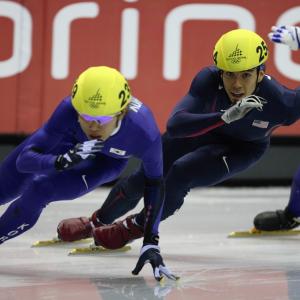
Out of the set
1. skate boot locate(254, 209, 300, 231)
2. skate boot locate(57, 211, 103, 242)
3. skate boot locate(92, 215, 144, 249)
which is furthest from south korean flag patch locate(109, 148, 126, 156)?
skate boot locate(254, 209, 300, 231)

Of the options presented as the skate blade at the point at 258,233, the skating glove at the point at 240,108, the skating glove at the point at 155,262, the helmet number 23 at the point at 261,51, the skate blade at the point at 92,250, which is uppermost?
the helmet number 23 at the point at 261,51

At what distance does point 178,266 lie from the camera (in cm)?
516

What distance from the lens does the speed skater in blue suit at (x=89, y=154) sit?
4.49 m

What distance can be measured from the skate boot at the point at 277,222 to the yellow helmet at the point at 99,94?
7.03 ft

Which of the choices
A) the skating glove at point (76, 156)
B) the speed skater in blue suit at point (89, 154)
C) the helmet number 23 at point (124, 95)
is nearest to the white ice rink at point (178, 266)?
the speed skater in blue suit at point (89, 154)

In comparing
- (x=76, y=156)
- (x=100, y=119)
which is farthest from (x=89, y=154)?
(x=100, y=119)

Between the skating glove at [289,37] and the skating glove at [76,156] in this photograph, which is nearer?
the skating glove at [76,156]

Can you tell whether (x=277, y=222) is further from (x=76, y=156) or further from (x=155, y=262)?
(x=76, y=156)

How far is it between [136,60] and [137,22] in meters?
0.32

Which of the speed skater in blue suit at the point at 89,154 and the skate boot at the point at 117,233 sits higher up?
the speed skater in blue suit at the point at 89,154

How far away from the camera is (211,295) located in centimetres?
434

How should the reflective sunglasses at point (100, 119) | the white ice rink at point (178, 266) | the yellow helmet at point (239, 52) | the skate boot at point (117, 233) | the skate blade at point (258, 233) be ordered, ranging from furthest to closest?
the skate blade at point (258, 233), the skate boot at point (117, 233), the yellow helmet at point (239, 52), the reflective sunglasses at point (100, 119), the white ice rink at point (178, 266)

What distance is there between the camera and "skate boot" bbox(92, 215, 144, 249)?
213 inches

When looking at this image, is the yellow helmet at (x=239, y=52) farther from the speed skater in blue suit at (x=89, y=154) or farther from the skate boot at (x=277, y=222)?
the skate boot at (x=277, y=222)
